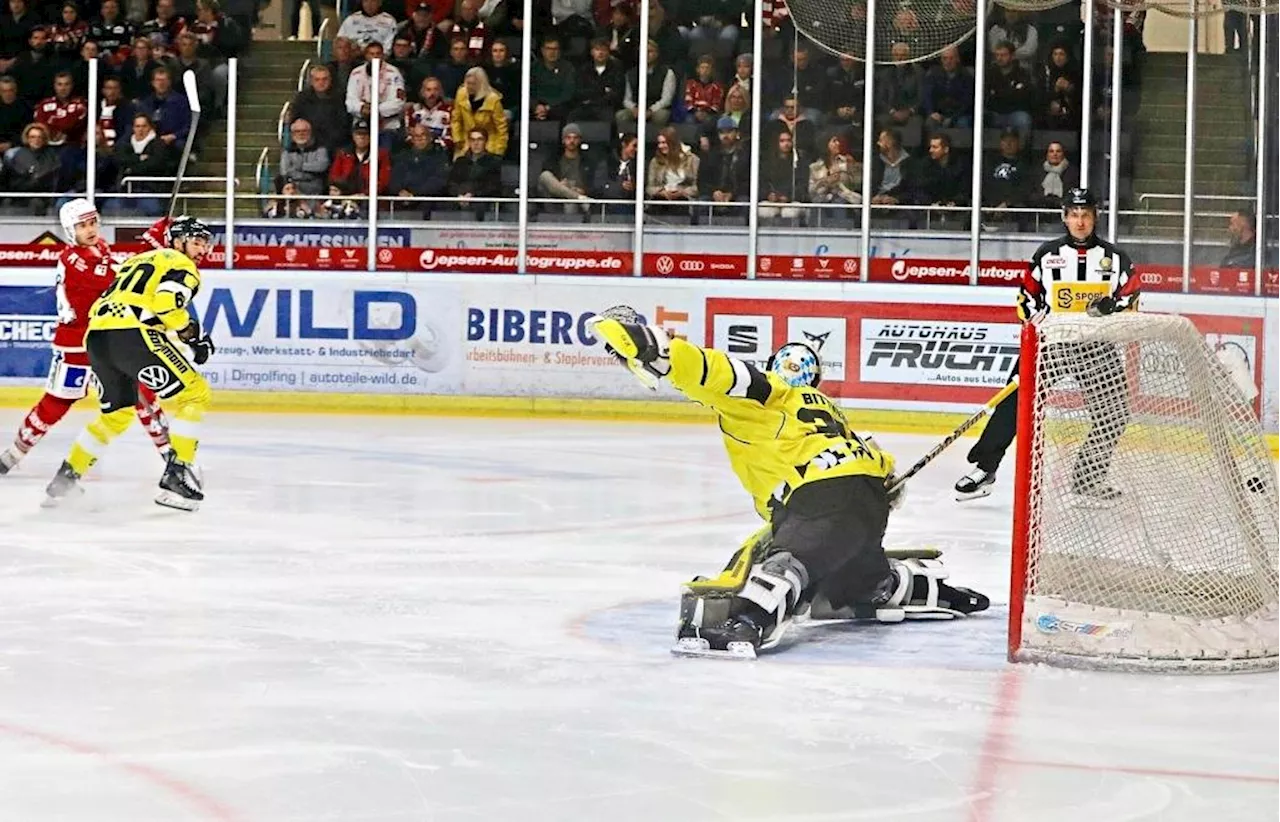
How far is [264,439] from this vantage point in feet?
31.0

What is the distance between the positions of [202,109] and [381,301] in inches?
64.2

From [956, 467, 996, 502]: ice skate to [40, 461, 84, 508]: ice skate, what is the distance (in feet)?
10.1

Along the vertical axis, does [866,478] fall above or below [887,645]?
above

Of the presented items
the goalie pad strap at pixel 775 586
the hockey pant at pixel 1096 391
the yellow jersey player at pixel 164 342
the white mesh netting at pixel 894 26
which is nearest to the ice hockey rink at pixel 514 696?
the goalie pad strap at pixel 775 586

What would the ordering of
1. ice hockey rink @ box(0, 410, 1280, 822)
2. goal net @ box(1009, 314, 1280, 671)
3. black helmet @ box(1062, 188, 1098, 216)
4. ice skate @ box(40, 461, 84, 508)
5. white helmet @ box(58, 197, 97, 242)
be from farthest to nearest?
1. white helmet @ box(58, 197, 97, 242)
2. ice skate @ box(40, 461, 84, 508)
3. black helmet @ box(1062, 188, 1098, 216)
4. goal net @ box(1009, 314, 1280, 671)
5. ice hockey rink @ box(0, 410, 1280, 822)

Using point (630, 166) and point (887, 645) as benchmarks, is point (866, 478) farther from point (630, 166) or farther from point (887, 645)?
point (630, 166)

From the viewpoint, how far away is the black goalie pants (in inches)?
187

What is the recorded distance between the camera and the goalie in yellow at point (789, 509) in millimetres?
4559

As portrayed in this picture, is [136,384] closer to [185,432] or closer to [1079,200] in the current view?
[185,432]

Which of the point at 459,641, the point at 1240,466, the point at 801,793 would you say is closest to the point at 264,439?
the point at 459,641

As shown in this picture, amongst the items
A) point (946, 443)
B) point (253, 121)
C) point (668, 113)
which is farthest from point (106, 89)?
point (946, 443)

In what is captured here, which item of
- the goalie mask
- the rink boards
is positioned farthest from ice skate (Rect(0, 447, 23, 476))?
the goalie mask

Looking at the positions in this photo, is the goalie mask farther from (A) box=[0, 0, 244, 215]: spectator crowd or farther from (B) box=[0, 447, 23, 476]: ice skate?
(A) box=[0, 0, 244, 215]: spectator crowd

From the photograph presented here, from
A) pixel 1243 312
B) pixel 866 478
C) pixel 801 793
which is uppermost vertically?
pixel 1243 312
